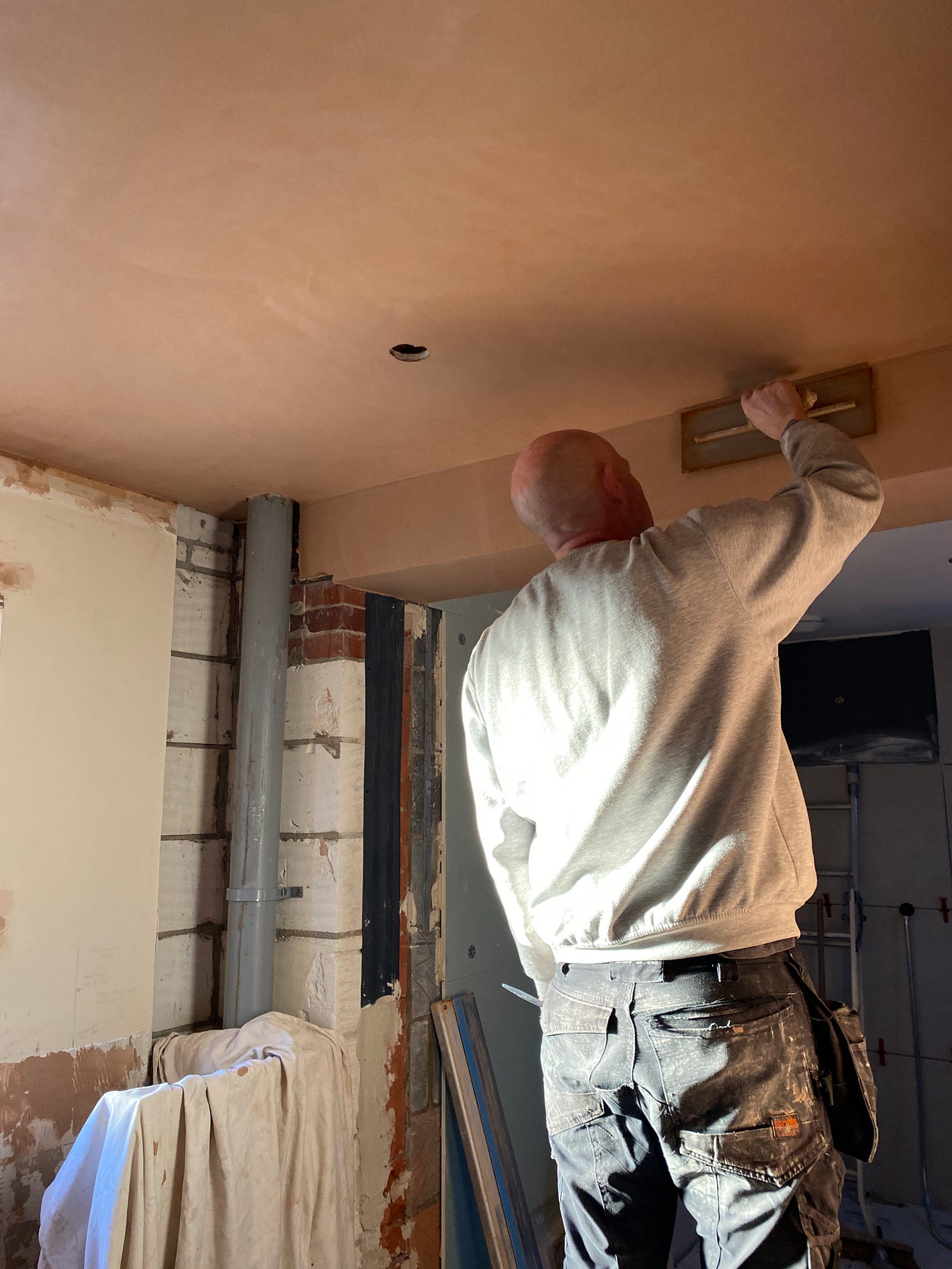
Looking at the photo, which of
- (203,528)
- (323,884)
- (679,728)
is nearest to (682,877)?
(679,728)

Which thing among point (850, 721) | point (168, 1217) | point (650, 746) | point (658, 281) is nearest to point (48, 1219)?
point (168, 1217)

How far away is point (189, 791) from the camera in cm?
279

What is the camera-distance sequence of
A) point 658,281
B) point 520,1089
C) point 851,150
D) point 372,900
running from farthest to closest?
1. point 520,1089
2. point 372,900
3. point 658,281
4. point 851,150

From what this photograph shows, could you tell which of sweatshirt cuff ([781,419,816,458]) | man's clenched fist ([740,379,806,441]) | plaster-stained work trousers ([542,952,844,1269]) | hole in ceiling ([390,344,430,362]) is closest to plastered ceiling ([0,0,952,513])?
hole in ceiling ([390,344,430,362])

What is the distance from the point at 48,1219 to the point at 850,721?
4085 mm

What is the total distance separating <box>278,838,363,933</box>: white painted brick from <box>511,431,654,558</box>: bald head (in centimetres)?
148

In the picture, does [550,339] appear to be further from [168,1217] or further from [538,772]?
[168,1217]

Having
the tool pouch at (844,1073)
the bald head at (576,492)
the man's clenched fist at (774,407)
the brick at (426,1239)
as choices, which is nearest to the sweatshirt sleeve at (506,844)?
the bald head at (576,492)

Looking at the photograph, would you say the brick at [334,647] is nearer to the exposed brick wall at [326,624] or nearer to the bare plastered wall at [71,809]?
the exposed brick wall at [326,624]

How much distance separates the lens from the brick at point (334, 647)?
112 inches

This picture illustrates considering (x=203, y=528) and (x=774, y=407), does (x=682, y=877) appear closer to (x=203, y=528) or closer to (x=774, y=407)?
(x=774, y=407)

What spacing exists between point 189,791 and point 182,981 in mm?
550

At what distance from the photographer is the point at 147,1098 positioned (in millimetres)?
1990

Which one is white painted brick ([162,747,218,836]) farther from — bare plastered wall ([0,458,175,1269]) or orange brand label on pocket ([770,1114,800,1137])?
orange brand label on pocket ([770,1114,800,1137])
